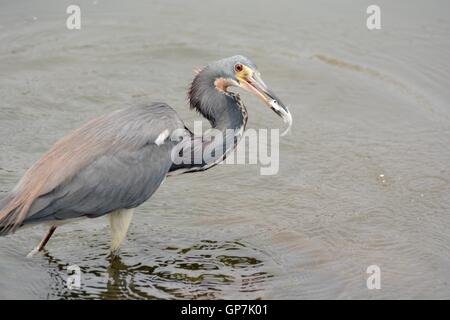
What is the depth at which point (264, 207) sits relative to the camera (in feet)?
26.7

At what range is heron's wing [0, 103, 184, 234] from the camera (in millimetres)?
6660

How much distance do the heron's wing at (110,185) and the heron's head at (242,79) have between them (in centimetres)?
78

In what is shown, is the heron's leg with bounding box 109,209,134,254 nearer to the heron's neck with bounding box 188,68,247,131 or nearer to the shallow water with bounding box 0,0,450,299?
the shallow water with bounding box 0,0,450,299

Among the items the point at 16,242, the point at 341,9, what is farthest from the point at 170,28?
the point at 16,242

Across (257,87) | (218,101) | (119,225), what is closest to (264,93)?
(257,87)

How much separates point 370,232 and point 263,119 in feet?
9.26

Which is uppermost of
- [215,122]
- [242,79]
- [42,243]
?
[242,79]

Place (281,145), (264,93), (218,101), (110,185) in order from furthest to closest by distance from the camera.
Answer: (281,145) < (218,101) < (264,93) < (110,185)

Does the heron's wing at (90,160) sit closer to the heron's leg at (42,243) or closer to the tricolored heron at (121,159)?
the tricolored heron at (121,159)

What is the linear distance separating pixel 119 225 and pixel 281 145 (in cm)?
289

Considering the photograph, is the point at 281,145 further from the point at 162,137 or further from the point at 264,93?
the point at 162,137

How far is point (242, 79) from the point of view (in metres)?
7.21

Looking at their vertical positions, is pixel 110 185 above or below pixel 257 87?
below

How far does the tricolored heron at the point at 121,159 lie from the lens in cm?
674
